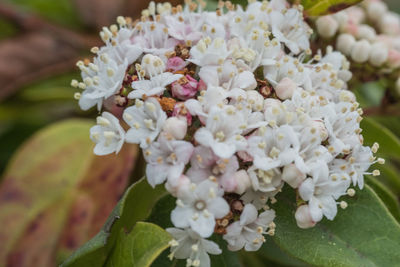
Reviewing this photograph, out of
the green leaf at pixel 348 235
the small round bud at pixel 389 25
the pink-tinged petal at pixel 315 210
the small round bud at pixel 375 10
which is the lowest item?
the green leaf at pixel 348 235

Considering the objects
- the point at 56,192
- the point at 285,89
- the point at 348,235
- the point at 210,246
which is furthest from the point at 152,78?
the point at 56,192

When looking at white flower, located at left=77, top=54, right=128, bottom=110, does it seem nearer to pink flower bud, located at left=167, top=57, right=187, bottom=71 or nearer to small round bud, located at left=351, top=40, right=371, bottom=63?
pink flower bud, located at left=167, top=57, right=187, bottom=71

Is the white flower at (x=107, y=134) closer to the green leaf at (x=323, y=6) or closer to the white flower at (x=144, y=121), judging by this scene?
Answer: the white flower at (x=144, y=121)

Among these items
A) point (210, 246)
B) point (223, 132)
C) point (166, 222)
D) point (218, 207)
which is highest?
point (223, 132)

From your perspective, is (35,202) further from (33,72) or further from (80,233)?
(33,72)

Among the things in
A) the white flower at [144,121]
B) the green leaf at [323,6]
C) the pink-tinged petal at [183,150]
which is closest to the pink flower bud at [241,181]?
the pink-tinged petal at [183,150]

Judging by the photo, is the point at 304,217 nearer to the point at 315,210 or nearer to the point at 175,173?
the point at 315,210
